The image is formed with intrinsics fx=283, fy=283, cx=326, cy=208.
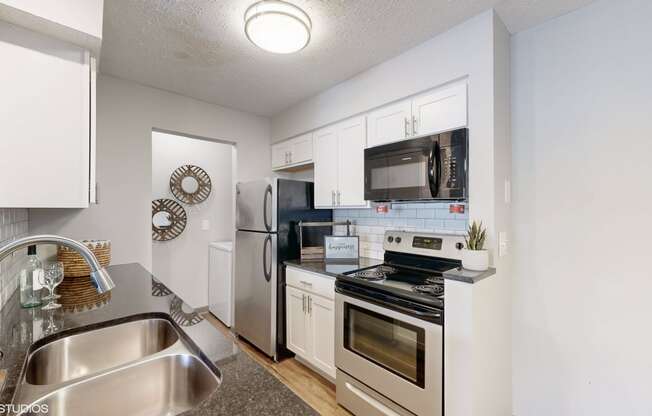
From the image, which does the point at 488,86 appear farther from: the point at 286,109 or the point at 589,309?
the point at 286,109

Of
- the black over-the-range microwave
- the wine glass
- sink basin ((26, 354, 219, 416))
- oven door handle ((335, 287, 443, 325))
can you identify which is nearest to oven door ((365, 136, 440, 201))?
the black over-the-range microwave

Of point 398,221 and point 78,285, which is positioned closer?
point 78,285

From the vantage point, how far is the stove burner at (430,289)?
160 cm

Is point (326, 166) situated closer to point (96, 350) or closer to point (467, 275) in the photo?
point (467, 275)

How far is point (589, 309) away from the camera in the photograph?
1604 mm

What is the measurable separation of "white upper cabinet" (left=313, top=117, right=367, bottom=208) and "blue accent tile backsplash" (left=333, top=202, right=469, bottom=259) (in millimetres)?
309

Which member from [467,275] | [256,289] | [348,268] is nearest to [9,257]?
[256,289]

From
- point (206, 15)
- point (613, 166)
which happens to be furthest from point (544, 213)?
point (206, 15)

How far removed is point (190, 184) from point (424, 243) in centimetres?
305

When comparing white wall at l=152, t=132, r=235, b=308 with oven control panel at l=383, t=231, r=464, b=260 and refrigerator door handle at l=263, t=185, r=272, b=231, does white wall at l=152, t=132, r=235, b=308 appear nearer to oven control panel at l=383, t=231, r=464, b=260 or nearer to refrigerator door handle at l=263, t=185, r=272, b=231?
refrigerator door handle at l=263, t=185, r=272, b=231

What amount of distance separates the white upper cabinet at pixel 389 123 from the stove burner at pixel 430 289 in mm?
1057

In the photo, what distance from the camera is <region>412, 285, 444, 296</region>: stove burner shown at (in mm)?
1597

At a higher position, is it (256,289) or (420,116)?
(420,116)

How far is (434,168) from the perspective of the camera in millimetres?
1802
